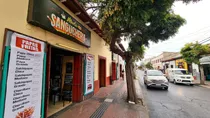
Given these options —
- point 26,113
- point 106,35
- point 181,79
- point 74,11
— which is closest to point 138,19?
point 106,35

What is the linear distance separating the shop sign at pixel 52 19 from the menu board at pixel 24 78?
1.89 feet

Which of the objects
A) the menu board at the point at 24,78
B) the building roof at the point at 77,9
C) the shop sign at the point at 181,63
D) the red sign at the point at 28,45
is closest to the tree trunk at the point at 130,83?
the building roof at the point at 77,9

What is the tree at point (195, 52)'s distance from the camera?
1264 centimetres

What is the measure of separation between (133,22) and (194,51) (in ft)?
42.2

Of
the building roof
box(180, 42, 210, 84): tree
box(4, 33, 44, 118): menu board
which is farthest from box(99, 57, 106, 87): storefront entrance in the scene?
box(180, 42, 210, 84): tree

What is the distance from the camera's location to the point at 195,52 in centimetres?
1307

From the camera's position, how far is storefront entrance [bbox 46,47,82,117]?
5.63 metres

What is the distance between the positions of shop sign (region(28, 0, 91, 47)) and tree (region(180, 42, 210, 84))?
14404mm

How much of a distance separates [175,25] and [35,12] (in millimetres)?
7389

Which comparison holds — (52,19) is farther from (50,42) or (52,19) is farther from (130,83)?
(130,83)

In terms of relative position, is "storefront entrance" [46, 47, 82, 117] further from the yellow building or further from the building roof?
the building roof

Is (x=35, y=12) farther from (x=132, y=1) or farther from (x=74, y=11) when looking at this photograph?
(x=132, y=1)

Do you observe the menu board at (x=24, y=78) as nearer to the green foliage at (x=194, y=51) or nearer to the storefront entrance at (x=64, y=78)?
the storefront entrance at (x=64, y=78)

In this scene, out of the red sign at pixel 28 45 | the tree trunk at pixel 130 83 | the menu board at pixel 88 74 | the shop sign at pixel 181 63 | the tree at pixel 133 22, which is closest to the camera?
the red sign at pixel 28 45
